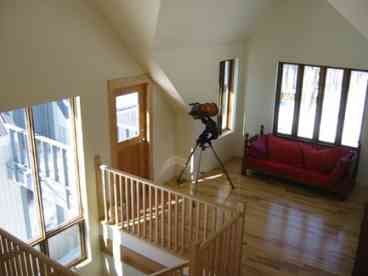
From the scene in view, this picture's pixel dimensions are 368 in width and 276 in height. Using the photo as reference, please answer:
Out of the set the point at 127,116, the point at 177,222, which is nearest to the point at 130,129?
the point at 127,116

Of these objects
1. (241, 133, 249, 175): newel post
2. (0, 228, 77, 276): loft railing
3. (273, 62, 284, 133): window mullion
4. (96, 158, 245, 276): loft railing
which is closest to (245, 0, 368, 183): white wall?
(273, 62, 284, 133): window mullion

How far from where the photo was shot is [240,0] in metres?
5.37

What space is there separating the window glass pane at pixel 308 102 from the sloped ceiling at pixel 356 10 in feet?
8.31

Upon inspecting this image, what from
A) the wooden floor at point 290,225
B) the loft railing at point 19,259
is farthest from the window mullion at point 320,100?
the loft railing at point 19,259

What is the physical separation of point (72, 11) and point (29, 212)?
2301 millimetres

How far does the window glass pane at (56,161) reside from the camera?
14.9 ft

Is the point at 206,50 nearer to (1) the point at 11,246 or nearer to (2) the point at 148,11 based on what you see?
(2) the point at 148,11

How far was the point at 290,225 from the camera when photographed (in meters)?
5.59

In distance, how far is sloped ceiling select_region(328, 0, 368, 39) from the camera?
396 cm

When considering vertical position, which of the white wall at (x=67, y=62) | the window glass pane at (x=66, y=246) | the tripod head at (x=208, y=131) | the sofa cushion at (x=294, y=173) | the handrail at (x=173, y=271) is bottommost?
the window glass pane at (x=66, y=246)

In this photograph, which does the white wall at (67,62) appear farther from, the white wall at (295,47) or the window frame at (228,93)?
the white wall at (295,47)

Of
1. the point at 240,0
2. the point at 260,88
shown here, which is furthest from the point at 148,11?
the point at 260,88

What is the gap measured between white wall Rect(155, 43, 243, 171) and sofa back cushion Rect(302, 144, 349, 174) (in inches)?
60.5

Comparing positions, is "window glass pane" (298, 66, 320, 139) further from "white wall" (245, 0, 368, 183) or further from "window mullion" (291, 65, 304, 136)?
"white wall" (245, 0, 368, 183)
